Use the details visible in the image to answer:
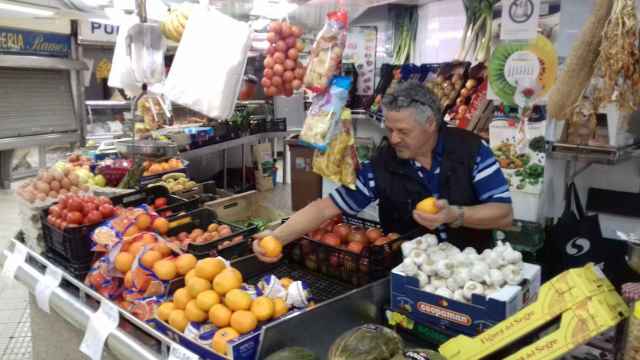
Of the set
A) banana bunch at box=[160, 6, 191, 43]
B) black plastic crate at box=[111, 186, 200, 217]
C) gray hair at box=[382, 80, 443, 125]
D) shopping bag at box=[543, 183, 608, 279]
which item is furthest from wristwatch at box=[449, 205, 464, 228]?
shopping bag at box=[543, 183, 608, 279]

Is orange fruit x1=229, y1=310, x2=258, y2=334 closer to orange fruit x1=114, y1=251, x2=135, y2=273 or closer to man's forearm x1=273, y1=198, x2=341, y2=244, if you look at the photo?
man's forearm x1=273, y1=198, x2=341, y2=244

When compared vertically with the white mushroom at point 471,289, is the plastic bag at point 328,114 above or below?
above

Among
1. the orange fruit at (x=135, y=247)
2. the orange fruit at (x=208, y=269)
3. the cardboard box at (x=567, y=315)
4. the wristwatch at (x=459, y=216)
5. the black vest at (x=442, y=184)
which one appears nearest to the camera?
the cardboard box at (x=567, y=315)

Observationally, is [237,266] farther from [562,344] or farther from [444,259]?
[562,344]

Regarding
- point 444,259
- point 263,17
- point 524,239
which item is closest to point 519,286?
point 444,259

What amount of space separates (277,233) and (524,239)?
2444 millimetres

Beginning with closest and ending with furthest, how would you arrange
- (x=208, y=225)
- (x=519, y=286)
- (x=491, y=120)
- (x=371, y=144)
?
(x=519, y=286) → (x=208, y=225) → (x=491, y=120) → (x=371, y=144)

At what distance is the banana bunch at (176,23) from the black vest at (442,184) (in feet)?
4.09

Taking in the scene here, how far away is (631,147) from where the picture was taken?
11.4ft

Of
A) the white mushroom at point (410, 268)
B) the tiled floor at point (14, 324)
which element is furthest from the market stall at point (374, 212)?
the tiled floor at point (14, 324)

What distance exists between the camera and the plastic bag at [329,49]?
6.70ft

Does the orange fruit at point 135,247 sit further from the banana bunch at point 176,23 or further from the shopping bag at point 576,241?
the shopping bag at point 576,241

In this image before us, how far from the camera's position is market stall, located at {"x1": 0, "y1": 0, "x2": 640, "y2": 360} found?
1.31 metres

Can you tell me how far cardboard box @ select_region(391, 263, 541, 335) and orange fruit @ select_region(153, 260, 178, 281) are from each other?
0.87m
